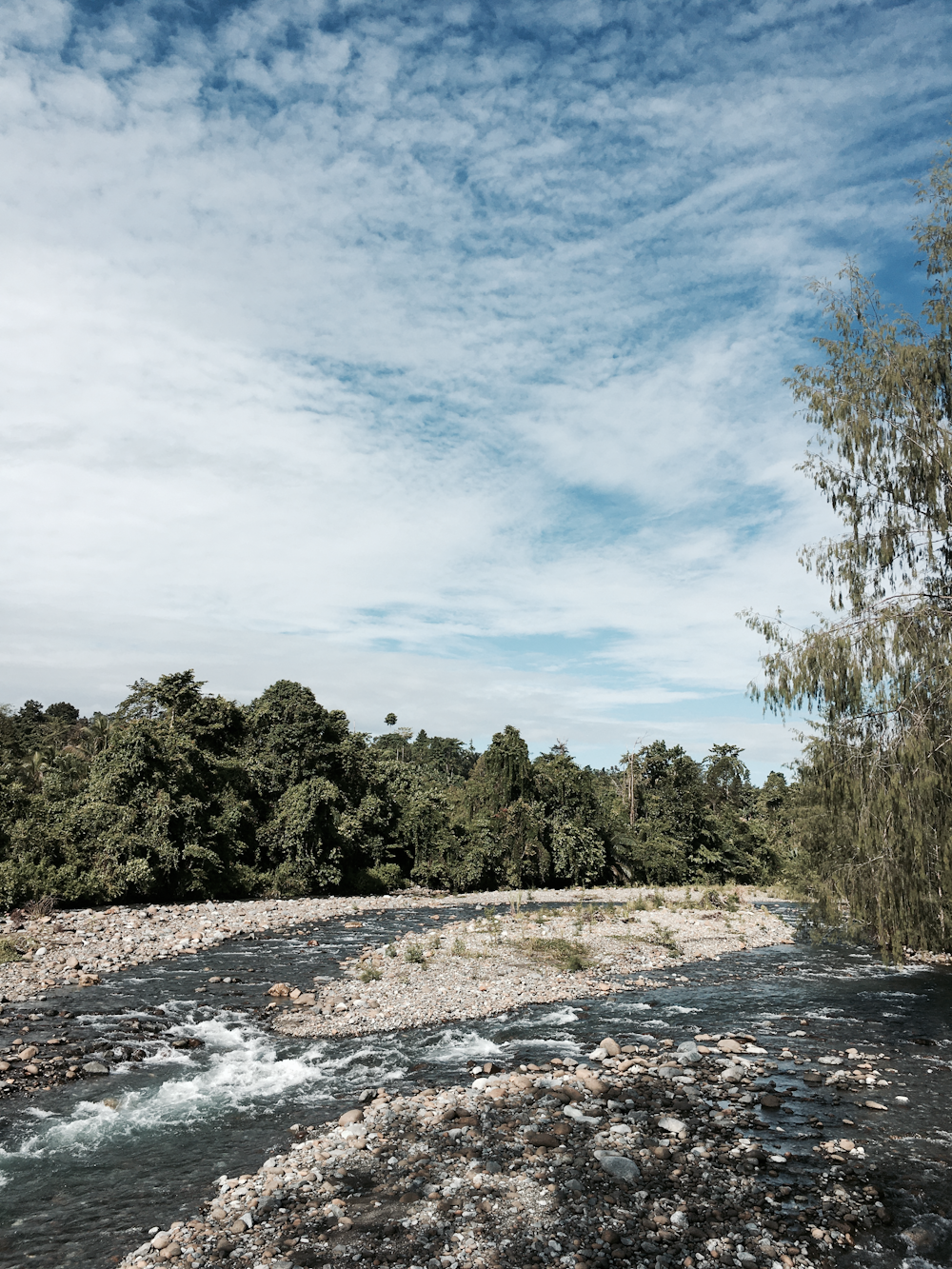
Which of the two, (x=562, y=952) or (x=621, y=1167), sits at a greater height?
(x=562, y=952)

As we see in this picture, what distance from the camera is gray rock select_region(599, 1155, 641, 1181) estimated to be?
844cm

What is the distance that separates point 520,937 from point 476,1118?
14556 millimetres

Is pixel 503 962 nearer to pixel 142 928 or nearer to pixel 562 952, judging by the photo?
pixel 562 952

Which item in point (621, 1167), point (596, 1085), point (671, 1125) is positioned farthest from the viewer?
point (596, 1085)

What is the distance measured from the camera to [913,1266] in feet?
22.7

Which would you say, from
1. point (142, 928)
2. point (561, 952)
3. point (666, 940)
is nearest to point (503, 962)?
point (561, 952)

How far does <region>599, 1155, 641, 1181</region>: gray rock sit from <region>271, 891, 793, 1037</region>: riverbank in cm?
677

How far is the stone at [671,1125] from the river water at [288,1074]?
1150 mm

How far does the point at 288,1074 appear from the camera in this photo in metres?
12.1

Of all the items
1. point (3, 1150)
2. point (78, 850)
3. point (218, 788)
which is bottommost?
point (3, 1150)

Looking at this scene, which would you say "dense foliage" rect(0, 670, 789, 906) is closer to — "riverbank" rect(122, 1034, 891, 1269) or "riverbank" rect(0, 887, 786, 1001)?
"riverbank" rect(0, 887, 786, 1001)

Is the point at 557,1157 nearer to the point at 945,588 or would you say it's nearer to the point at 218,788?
the point at 945,588

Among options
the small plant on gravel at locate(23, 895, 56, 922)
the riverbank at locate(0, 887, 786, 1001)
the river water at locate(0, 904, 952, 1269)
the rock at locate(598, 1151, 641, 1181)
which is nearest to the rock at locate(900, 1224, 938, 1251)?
the river water at locate(0, 904, 952, 1269)

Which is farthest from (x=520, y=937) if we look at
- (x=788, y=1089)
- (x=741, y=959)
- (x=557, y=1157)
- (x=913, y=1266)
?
(x=913, y=1266)
